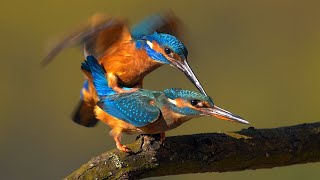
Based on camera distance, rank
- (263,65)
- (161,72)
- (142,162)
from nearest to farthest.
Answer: (142,162) < (161,72) < (263,65)

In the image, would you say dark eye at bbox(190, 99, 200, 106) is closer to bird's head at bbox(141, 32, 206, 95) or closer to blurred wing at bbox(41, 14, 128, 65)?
bird's head at bbox(141, 32, 206, 95)

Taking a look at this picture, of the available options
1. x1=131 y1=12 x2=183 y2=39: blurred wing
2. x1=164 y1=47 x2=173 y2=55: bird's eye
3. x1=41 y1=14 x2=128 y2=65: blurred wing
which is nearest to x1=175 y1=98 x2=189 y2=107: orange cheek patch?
x1=164 y1=47 x2=173 y2=55: bird's eye

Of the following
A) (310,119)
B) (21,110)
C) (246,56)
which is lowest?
(310,119)

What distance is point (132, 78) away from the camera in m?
2.19

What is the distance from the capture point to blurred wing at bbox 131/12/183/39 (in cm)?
232

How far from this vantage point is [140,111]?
175 cm

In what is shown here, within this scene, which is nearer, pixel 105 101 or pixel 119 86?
pixel 105 101

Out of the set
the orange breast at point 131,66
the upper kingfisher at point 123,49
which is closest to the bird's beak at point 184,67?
the upper kingfisher at point 123,49

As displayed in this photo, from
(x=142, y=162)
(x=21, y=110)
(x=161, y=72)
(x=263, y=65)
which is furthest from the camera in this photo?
(x=263, y=65)

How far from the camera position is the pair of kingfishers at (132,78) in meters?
1.73

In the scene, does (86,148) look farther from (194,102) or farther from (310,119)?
(194,102)

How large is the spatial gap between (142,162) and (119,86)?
47cm

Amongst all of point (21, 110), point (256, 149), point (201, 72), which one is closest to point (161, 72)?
point (201, 72)

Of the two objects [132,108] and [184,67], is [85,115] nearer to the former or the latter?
[184,67]
